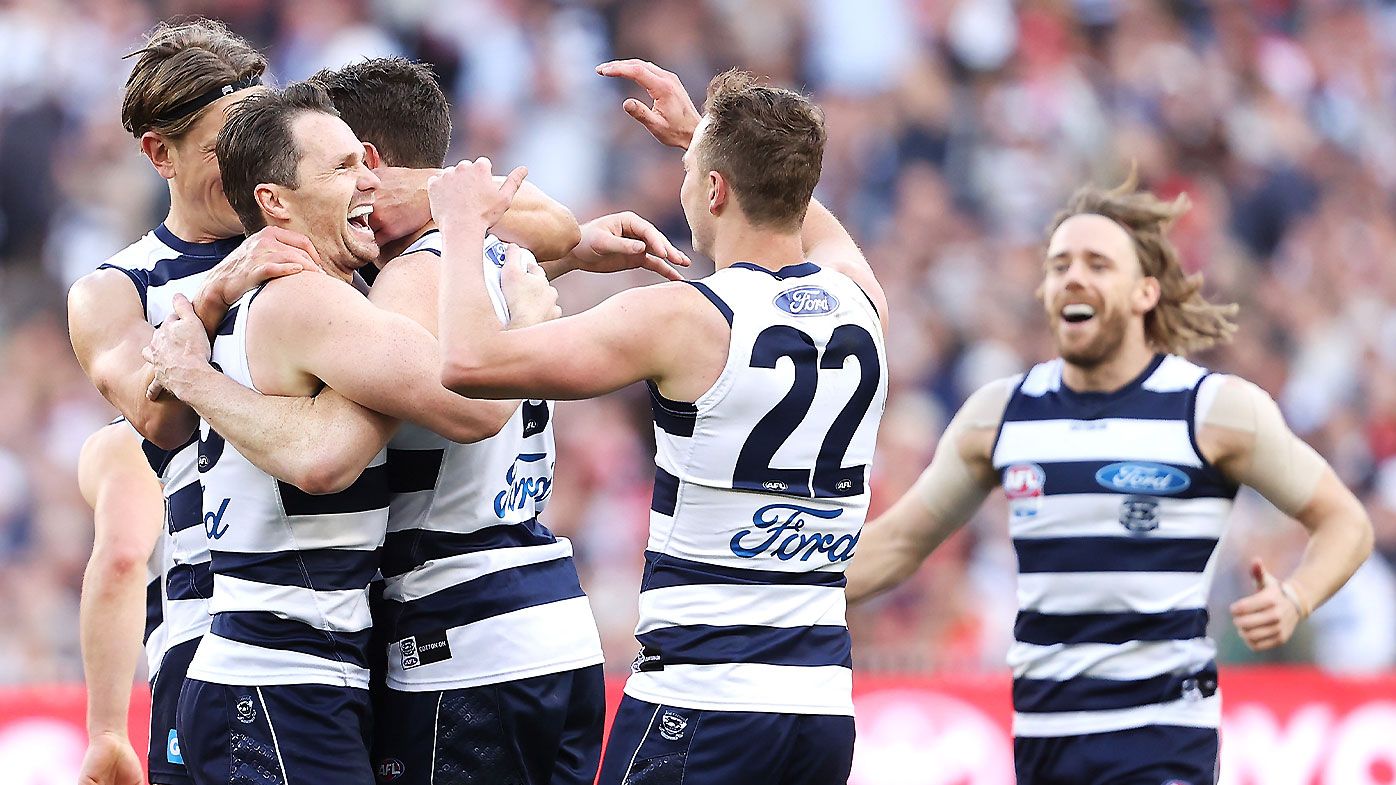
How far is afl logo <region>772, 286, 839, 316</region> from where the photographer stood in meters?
4.46

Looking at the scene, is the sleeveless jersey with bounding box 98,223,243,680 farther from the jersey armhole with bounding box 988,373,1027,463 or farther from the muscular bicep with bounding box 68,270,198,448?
the jersey armhole with bounding box 988,373,1027,463

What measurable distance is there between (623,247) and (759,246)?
0.58 meters

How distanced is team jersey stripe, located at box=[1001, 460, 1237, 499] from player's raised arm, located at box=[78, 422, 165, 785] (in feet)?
9.35

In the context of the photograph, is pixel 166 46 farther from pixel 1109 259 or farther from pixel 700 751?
pixel 1109 259

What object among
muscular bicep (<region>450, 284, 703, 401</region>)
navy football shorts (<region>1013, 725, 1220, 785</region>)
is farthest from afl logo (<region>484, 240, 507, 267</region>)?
navy football shorts (<region>1013, 725, 1220, 785</region>)

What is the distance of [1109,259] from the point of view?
636cm

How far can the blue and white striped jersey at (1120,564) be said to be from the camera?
228 inches

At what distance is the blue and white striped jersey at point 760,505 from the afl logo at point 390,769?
1.99 feet

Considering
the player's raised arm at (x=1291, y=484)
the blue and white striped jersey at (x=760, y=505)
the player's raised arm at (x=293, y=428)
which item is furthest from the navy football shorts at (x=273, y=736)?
the player's raised arm at (x=1291, y=484)

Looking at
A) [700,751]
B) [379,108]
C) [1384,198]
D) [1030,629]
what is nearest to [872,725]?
[1030,629]

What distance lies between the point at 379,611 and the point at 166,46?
1.65m

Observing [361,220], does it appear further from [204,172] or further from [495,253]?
[204,172]

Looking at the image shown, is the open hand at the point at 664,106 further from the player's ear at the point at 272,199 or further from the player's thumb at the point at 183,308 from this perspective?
the player's thumb at the point at 183,308

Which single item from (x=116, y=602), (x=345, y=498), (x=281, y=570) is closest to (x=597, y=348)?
(x=345, y=498)
